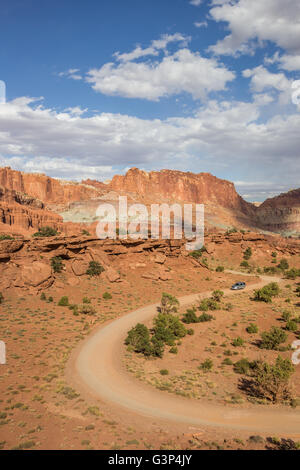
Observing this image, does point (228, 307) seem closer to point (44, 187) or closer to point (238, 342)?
point (238, 342)

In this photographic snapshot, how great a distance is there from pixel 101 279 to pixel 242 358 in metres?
23.4

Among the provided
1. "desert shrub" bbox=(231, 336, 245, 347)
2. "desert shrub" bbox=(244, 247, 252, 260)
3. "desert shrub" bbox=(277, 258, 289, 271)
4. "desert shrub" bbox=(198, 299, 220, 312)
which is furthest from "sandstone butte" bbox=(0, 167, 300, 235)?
"desert shrub" bbox=(231, 336, 245, 347)

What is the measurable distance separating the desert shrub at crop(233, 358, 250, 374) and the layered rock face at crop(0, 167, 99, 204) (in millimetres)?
139025

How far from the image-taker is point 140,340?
22.0 metres

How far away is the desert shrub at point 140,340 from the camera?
828 inches

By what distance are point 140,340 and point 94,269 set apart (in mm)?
19704

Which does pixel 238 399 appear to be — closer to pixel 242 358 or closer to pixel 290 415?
pixel 290 415

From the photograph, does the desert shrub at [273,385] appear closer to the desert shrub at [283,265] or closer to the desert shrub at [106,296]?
the desert shrub at [106,296]

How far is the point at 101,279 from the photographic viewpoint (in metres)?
39.5

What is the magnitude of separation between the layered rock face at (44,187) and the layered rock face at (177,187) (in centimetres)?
2564

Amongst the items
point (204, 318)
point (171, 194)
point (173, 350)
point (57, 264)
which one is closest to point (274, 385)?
point (173, 350)
